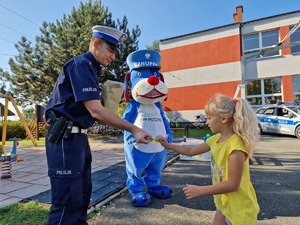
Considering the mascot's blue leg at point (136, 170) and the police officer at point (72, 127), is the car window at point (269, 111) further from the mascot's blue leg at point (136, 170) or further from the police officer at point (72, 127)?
the police officer at point (72, 127)

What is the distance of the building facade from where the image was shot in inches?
531

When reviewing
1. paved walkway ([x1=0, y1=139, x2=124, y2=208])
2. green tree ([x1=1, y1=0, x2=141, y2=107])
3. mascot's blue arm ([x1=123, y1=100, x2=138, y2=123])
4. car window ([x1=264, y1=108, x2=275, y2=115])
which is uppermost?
green tree ([x1=1, y1=0, x2=141, y2=107])

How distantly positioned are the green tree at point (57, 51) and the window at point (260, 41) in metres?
7.08

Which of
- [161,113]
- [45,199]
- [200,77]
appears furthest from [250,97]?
[45,199]

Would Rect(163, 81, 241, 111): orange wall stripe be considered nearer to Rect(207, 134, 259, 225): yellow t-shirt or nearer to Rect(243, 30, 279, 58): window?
Rect(243, 30, 279, 58): window

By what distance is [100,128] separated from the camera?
13898 mm

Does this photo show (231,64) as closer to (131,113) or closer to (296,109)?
(296,109)

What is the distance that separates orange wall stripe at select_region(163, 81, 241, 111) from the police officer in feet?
45.6

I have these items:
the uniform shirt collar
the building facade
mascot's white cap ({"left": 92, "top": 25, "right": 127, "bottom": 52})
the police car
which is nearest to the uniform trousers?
the uniform shirt collar

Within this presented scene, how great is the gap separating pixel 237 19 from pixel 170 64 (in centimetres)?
571

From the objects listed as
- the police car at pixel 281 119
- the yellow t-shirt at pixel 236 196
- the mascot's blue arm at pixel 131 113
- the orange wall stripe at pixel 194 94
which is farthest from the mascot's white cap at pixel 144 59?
the orange wall stripe at pixel 194 94

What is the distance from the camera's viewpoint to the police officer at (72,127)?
1.77m

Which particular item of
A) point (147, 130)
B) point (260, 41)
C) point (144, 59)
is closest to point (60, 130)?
point (147, 130)

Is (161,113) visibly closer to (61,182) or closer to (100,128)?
(61,182)
